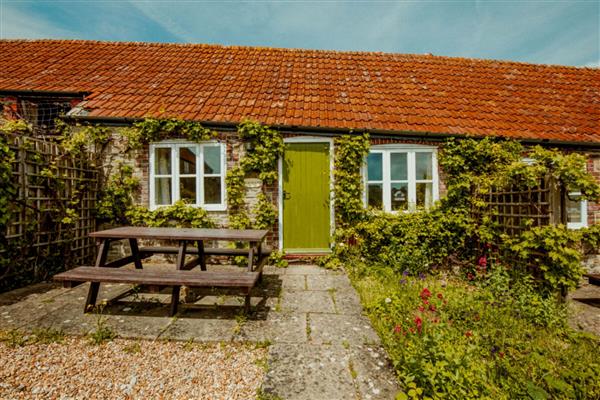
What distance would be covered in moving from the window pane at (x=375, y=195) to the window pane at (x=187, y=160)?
4.03m

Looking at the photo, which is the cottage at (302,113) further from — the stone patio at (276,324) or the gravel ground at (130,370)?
the gravel ground at (130,370)

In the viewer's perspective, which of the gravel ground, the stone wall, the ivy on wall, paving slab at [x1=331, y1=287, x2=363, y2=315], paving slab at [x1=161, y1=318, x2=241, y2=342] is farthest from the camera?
the stone wall

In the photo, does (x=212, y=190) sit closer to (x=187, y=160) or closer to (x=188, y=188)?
(x=188, y=188)

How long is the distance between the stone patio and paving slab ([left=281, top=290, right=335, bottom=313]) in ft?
0.04

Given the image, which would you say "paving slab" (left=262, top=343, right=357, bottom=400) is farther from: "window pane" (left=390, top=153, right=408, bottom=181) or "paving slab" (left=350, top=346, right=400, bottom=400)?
"window pane" (left=390, top=153, right=408, bottom=181)

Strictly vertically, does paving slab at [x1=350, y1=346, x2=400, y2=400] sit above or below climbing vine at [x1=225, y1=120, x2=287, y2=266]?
below

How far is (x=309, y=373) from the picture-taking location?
2.52 m

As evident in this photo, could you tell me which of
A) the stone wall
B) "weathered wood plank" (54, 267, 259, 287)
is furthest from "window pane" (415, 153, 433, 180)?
"weathered wood plank" (54, 267, 259, 287)

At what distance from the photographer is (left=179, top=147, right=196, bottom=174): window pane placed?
6410 millimetres

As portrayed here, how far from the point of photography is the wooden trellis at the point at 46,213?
4.52m

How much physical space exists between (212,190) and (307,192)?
2153 millimetres

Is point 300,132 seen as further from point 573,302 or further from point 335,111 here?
point 573,302

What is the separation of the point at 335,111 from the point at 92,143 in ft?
18.0

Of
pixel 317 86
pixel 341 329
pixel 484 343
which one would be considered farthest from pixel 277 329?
pixel 317 86
